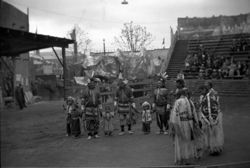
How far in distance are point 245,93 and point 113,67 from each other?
1186 centimetres

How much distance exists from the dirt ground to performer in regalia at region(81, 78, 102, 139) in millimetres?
339

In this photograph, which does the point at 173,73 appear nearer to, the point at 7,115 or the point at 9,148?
the point at 7,115

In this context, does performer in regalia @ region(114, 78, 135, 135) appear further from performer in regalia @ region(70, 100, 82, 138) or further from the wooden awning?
the wooden awning

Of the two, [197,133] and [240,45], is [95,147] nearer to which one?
[197,133]

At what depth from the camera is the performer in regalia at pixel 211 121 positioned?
316 inches

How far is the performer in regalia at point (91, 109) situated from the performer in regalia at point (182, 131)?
12.4 feet

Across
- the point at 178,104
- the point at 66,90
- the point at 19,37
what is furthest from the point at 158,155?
the point at 66,90

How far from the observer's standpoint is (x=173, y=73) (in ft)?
90.2

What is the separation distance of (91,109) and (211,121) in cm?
388

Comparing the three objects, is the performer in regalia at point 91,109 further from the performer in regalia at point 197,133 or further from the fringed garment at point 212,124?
the performer in regalia at point 197,133

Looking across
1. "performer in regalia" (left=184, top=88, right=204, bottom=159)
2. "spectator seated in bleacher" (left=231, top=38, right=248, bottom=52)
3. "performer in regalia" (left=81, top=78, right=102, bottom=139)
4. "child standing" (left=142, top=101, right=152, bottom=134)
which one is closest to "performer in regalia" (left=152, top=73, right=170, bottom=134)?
"child standing" (left=142, top=101, right=152, bottom=134)

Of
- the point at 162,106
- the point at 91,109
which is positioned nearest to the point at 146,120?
the point at 162,106

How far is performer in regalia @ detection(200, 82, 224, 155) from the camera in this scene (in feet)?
26.4

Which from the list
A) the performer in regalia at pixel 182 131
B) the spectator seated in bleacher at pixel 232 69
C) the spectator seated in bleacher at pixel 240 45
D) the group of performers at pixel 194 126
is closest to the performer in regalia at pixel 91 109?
the group of performers at pixel 194 126
